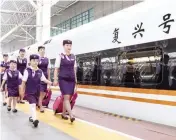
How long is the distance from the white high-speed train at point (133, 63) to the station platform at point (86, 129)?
1.06 ft

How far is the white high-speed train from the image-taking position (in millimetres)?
5148

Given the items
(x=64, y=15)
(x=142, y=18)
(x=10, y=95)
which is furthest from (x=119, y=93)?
(x=64, y=15)

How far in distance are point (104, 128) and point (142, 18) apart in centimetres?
219

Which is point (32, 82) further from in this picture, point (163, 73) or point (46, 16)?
point (46, 16)

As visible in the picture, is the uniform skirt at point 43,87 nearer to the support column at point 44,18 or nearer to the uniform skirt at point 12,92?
the uniform skirt at point 12,92

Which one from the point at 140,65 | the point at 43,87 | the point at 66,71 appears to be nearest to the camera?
the point at 66,71

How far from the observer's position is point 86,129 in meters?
5.07

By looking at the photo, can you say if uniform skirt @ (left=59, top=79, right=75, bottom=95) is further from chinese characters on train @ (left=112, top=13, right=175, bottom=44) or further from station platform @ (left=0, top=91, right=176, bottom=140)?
chinese characters on train @ (left=112, top=13, right=175, bottom=44)

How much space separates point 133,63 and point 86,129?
5.82 feet

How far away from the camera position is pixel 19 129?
5.14 m

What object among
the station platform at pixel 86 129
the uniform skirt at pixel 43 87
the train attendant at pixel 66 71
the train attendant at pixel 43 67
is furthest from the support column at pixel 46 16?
the train attendant at pixel 66 71

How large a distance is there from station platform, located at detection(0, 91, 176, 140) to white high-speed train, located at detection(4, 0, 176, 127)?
32 cm

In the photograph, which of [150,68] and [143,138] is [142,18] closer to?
[150,68]

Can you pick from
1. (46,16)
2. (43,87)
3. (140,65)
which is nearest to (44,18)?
(46,16)
